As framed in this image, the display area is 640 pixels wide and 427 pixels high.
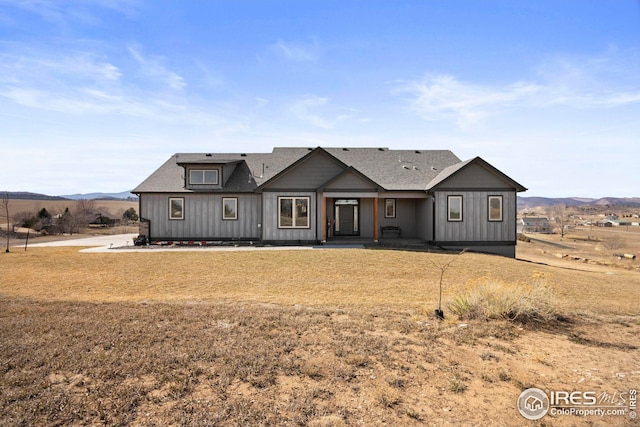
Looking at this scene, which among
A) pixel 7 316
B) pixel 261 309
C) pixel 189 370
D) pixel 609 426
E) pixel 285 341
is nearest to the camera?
pixel 609 426

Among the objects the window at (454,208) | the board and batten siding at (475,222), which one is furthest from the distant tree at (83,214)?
the window at (454,208)

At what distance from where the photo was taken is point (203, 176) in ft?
73.5

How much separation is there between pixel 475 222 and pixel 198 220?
16.6 meters

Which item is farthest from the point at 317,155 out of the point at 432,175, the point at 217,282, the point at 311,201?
the point at 217,282

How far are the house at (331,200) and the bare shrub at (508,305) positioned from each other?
489 inches

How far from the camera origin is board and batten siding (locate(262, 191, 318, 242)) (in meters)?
20.5

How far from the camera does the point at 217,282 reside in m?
11.4

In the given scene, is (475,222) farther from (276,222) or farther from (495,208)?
(276,222)

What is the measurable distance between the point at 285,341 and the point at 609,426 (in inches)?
171

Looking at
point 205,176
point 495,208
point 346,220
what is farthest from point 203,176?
point 495,208

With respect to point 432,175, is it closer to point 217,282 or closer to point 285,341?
point 217,282

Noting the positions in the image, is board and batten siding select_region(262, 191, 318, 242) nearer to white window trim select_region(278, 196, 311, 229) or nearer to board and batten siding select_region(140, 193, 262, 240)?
white window trim select_region(278, 196, 311, 229)

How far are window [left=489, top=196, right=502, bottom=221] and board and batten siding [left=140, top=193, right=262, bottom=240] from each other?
45.3ft

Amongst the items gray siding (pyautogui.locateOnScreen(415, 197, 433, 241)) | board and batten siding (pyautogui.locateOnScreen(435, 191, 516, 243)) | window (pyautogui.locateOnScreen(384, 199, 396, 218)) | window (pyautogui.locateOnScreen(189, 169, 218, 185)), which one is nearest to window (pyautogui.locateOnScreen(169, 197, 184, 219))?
window (pyautogui.locateOnScreen(189, 169, 218, 185))
